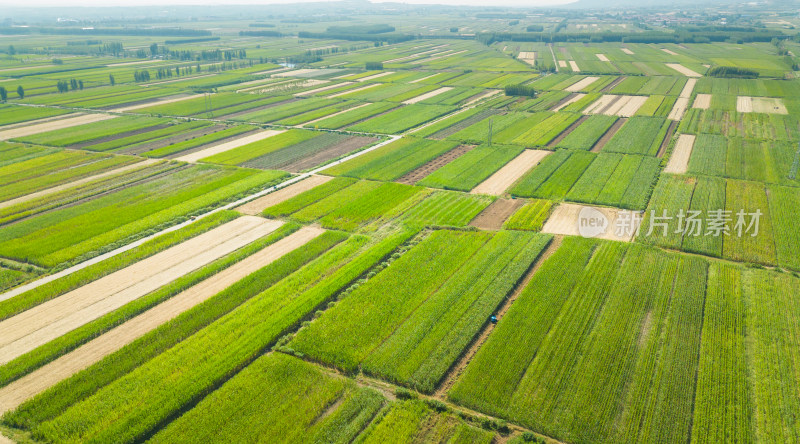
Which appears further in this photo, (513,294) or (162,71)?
(162,71)

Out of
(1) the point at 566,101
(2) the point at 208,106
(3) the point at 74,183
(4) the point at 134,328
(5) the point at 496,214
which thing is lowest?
(4) the point at 134,328

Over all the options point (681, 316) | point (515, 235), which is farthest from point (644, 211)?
point (681, 316)

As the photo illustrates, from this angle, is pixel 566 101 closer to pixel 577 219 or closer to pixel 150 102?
pixel 577 219

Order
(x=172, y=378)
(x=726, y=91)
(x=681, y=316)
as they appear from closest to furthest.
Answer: (x=172, y=378) → (x=681, y=316) → (x=726, y=91)

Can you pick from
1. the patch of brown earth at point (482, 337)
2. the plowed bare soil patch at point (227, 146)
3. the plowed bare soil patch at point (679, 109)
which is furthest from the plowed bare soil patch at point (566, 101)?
the patch of brown earth at point (482, 337)

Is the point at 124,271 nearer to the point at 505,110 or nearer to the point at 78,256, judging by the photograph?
the point at 78,256

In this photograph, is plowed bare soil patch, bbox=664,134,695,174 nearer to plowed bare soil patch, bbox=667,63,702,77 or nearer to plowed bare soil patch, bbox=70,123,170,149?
plowed bare soil patch, bbox=667,63,702,77

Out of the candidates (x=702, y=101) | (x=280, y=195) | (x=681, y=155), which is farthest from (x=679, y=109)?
(x=280, y=195)
